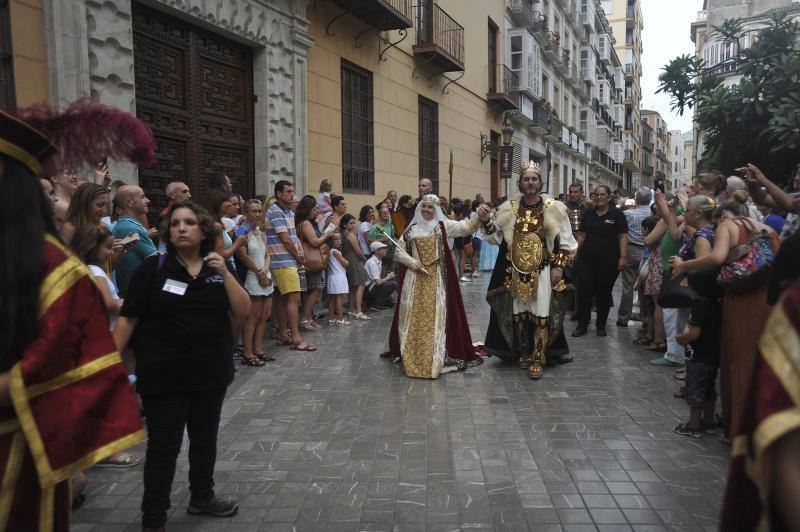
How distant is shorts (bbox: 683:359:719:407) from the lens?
4.21 m

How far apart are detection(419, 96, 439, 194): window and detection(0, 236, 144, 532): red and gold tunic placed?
14.1m

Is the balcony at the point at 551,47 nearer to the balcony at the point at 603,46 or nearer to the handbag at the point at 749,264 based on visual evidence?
the balcony at the point at 603,46

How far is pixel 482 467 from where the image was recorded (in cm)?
374

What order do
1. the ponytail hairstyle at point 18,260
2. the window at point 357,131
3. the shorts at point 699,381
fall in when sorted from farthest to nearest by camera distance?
the window at point 357,131
the shorts at point 699,381
the ponytail hairstyle at point 18,260

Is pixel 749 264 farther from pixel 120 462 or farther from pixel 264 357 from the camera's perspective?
pixel 264 357

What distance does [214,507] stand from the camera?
10.3 feet

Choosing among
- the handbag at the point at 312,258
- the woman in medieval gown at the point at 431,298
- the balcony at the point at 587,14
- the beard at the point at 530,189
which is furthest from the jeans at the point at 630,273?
the balcony at the point at 587,14

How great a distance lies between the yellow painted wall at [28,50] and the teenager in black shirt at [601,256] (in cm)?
644

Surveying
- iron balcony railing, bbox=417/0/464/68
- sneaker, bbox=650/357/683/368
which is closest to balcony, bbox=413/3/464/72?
iron balcony railing, bbox=417/0/464/68

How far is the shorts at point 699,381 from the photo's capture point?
4.21 metres

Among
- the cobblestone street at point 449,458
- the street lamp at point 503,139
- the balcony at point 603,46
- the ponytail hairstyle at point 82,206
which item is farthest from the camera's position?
the balcony at point 603,46

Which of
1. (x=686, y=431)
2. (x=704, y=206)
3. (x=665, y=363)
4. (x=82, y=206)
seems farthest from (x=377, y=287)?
(x=82, y=206)

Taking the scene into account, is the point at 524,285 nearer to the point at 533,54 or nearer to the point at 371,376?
the point at 371,376

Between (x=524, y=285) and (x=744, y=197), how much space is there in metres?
2.10
